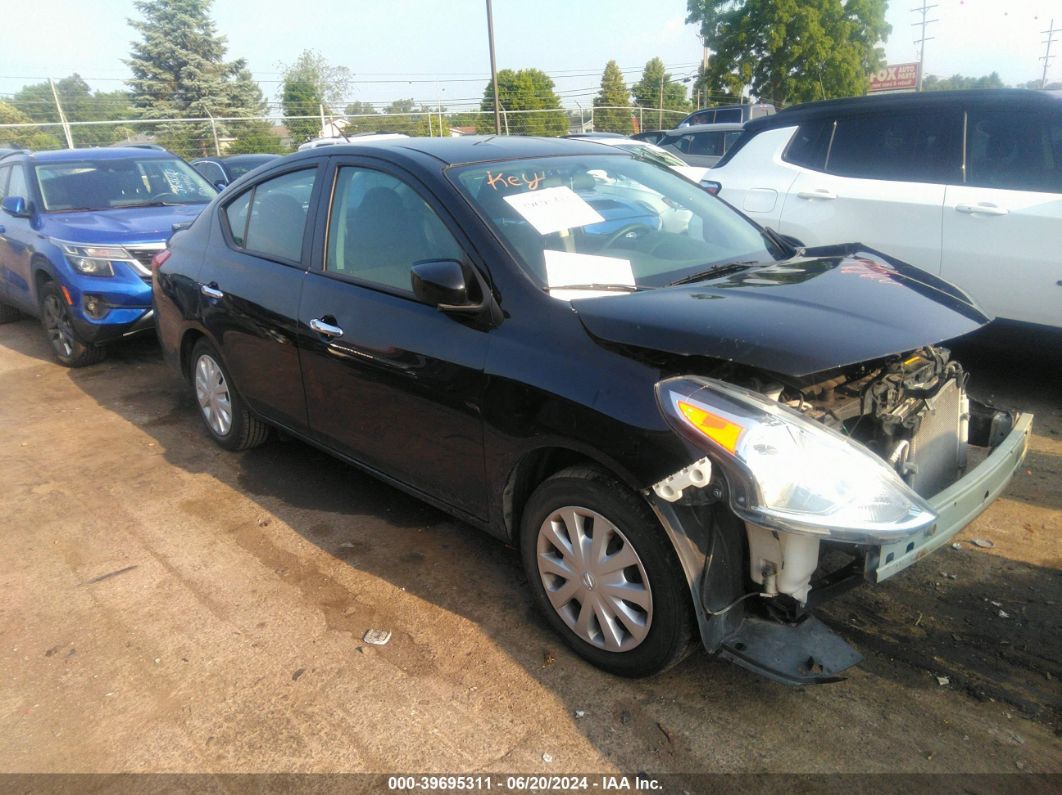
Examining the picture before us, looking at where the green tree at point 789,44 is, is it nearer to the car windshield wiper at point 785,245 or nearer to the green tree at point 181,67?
the green tree at point 181,67

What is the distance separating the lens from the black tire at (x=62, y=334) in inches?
264

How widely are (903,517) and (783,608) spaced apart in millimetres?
472

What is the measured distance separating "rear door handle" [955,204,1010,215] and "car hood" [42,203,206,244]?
569cm

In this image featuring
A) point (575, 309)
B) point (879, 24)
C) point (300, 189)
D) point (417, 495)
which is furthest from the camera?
point (879, 24)

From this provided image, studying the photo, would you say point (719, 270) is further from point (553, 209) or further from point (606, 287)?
point (553, 209)

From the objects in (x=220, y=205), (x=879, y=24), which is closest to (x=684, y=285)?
(x=220, y=205)

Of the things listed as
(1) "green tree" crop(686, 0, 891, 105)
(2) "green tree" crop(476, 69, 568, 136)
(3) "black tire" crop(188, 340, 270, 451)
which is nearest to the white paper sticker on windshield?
(3) "black tire" crop(188, 340, 270, 451)

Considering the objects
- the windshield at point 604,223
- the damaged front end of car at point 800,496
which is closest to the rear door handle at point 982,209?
the windshield at point 604,223

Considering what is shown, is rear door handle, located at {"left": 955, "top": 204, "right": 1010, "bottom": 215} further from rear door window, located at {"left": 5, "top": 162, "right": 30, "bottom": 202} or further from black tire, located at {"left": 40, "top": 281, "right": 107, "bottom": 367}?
rear door window, located at {"left": 5, "top": 162, "right": 30, "bottom": 202}

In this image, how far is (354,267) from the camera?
3553mm

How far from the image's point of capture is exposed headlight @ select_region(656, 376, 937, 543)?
2.16 metres

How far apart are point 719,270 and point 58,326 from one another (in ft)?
19.8

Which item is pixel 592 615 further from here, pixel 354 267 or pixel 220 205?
pixel 220 205

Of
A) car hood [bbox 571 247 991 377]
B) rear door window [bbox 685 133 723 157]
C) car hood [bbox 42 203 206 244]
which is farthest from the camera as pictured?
rear door window [bbox 685 133 723 157]
